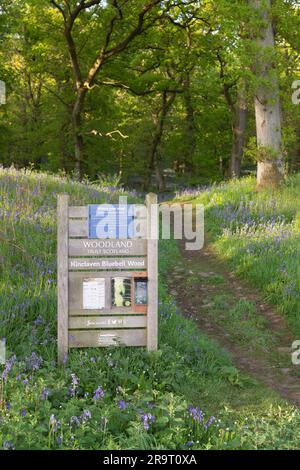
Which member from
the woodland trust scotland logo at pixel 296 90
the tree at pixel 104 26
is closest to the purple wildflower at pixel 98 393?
the woodland trust scotland logo at pixel 296 90

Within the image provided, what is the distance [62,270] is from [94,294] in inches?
16.6

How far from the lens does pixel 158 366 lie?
5.57 metres

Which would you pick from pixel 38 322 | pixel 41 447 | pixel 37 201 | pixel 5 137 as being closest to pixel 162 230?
pixel 37 201

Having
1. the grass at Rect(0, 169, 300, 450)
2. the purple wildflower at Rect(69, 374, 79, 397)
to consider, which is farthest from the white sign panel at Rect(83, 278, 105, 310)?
the purple wildflower at Rect(69, 374, 79, 397)

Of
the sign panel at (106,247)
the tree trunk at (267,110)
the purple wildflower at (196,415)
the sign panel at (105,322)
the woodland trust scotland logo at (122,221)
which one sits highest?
the tree trunk at (267,110)

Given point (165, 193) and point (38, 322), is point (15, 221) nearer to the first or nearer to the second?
point (38, 322)

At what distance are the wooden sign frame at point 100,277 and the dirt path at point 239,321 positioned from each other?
1.60 meters

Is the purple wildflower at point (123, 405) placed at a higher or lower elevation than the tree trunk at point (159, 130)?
lower

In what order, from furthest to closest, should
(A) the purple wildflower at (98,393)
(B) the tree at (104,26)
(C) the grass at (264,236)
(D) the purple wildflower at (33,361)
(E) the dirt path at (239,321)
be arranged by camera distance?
(B) the tree at (104,26) → (C) the grass at (264,236) → (E) the dirt path at (239,321) → (D) the purple wildflower at (33,361) → (A) the purple wildflower at (98,393)

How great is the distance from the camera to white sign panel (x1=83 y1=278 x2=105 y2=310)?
568 centimetres

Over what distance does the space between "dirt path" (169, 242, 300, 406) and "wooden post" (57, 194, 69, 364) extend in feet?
7.49

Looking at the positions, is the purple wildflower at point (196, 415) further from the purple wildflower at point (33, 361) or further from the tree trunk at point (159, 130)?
the tree trunk at point (159, 130)

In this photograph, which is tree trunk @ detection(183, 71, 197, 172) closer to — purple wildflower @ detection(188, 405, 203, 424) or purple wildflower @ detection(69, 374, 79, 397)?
purple wildflower @ detection(69, 374, 79, 397)

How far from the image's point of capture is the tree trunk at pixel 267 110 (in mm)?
13383
